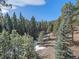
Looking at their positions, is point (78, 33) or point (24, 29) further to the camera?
point (24, 29)

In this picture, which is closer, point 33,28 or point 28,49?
point 28,49

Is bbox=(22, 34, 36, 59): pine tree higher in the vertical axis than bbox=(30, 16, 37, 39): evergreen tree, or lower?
lower

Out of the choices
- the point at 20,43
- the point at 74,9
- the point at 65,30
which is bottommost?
the point at 20,43

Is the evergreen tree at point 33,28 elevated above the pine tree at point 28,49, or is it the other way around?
the evergreen tree at point 33,28

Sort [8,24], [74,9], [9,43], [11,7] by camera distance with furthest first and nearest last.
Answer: [8,24] < [74,9] < [9,43] < [11,7]

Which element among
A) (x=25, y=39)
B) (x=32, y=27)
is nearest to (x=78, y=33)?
(x=25, y=39)

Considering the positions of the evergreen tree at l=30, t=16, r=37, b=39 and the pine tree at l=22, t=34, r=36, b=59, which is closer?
the pine tree at l=22, t=34, r=36, b=59

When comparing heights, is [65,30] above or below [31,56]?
above

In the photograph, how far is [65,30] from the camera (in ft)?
97.6

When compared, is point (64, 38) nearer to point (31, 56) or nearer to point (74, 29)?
point (31, 56)

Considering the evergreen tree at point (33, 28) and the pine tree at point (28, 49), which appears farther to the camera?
the evergreen tree at point (33, 28)

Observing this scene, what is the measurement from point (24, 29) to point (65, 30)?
8239 centimetres

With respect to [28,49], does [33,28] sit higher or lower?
higher

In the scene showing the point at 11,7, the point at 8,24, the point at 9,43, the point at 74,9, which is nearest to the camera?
the point at 11,7
